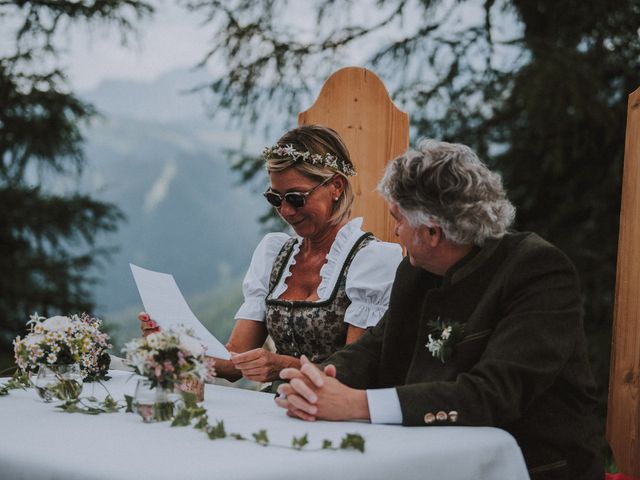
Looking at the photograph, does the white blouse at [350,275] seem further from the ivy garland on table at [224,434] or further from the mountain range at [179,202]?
the mountain range at [179,202]

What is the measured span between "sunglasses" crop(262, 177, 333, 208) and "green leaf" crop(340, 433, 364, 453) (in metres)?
1.48

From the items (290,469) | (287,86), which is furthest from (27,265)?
(290,469)

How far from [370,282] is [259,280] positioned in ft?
1.77

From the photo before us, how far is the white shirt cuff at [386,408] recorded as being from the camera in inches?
74.5

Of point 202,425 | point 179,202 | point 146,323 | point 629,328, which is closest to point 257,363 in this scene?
point 146,323

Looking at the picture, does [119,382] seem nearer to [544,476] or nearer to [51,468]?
[51,468]

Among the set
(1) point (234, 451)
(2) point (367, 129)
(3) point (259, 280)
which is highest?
(2) point (367, 129)

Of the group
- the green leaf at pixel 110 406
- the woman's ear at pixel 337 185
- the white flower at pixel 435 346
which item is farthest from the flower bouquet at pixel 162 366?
the woman's ear at pixel 337 185

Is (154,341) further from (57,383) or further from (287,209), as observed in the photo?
(287,209)

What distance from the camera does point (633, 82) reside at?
5691 mm

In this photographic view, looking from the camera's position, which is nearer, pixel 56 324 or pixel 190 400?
pixel 190 400

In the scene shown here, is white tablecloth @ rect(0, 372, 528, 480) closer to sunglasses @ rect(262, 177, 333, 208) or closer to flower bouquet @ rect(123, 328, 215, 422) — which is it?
flower bouquet @ rect(123, 328, 215, 422)

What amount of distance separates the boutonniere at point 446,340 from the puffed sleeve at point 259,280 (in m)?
1.24

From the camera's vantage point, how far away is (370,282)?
2.95 meters
